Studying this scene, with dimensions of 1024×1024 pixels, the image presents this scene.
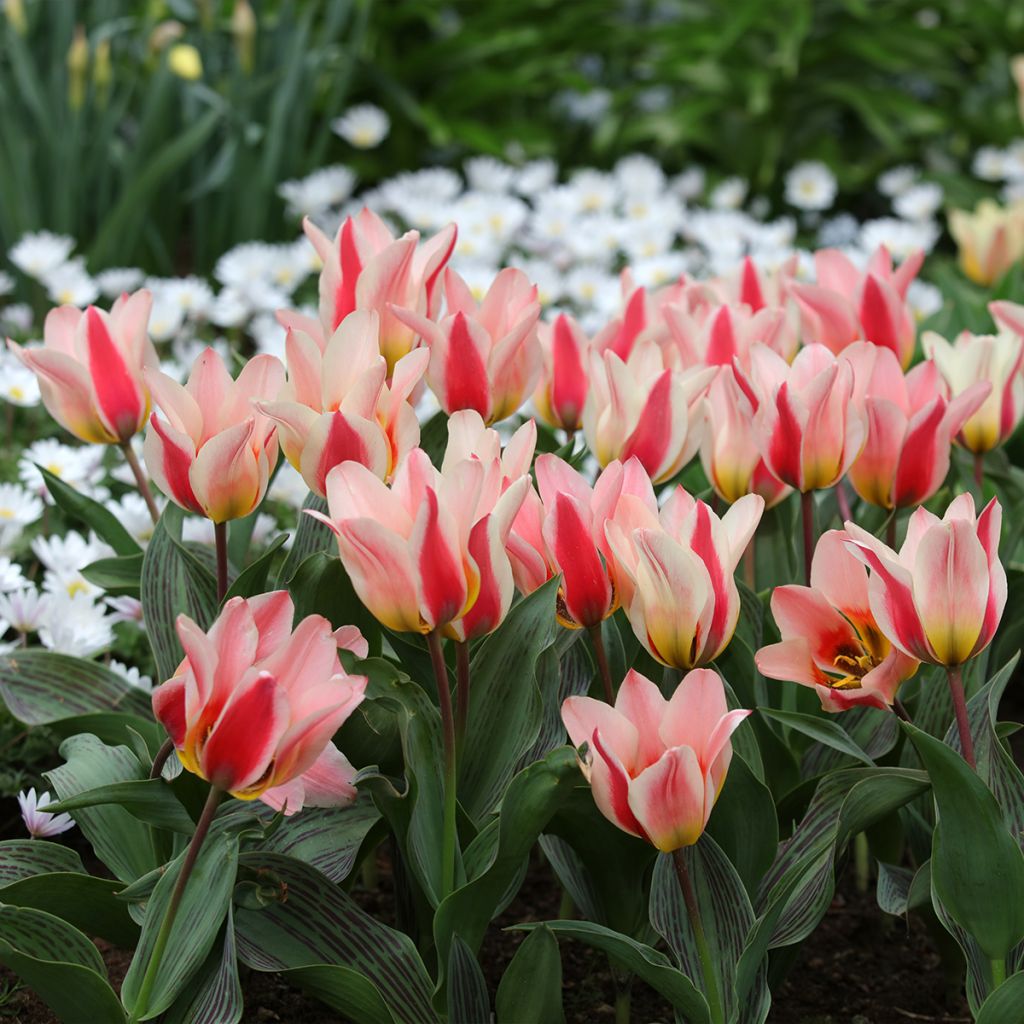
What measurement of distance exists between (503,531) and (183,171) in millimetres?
3108

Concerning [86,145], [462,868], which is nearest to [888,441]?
[462,868]

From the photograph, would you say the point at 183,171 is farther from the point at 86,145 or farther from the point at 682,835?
the point at 682,835

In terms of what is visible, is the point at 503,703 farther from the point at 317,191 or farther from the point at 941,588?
the point at 317,191

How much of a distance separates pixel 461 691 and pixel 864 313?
0.83 meters

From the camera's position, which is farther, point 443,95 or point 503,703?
point 443,95

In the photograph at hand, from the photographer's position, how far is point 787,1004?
1524mm

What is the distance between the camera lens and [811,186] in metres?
4.34

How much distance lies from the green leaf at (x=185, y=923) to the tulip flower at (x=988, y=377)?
3.34ft

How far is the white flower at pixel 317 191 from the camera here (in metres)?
3.75

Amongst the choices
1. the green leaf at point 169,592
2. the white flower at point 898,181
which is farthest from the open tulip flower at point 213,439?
the white flower at point 898,181

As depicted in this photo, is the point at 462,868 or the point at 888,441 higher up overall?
the point at 888,441

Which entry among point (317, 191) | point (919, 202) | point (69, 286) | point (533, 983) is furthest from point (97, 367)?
point (919, 202)

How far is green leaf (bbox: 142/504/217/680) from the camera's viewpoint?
1.44m

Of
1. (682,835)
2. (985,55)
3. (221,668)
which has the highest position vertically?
(221,668)
